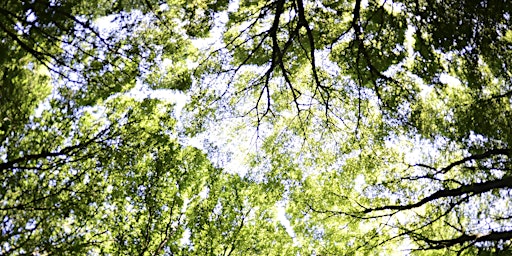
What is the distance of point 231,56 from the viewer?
8.98 m

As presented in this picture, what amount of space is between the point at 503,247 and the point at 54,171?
24.9ft

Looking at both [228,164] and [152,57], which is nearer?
[152,57]

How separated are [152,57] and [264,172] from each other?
14.2ft

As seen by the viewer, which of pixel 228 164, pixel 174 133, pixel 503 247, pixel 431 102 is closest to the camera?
pixel 503 247

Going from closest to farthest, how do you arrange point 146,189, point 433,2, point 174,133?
point 433,2 → point 146,189 → point 174,133

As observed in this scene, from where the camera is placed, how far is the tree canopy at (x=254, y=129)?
601 cm

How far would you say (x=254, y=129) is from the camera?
32.7 feet

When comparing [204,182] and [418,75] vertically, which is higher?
[418,75]

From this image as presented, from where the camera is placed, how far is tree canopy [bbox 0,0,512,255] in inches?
237

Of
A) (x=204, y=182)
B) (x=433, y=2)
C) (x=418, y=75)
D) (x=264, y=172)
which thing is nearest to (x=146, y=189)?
(x=204, y=182)

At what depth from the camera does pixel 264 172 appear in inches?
401

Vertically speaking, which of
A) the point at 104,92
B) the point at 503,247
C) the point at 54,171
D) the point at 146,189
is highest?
the point at 104,92

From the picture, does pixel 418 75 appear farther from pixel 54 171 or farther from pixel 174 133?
pixel 54 171

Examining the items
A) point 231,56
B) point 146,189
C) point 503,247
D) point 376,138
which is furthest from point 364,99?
point 146,189
